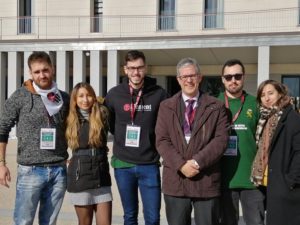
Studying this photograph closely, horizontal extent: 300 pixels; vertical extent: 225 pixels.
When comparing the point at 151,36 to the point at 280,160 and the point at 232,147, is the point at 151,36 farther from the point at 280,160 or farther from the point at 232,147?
the point at 280,160

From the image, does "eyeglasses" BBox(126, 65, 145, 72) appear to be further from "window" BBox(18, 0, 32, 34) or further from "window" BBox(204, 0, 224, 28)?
"window" BBox(18, 0, 32, 34)

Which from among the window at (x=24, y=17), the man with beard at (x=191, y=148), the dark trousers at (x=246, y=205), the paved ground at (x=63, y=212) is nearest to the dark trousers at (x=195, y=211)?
the man with beard at (x=191, y=148)

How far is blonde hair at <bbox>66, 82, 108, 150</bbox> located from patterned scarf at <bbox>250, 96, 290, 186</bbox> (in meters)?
1.45

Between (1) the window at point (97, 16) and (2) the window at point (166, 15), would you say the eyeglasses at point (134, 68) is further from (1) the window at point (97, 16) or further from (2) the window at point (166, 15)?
(1) the window at point (97, 16)

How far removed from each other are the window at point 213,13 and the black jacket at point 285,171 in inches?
692

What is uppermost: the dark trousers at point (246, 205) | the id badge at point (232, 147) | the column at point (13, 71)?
the column at point (13, 71)

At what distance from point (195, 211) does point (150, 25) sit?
59.0 ft

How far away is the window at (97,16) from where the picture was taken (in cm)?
2161

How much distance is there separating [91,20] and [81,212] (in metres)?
18.5

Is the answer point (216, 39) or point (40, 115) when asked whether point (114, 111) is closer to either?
point (40, 115)

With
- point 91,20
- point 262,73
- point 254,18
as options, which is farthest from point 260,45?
point 91,20

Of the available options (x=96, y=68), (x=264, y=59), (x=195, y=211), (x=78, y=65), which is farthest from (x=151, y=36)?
(x=195, y=211)

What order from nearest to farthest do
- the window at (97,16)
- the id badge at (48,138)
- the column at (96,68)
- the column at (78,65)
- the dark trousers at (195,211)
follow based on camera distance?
1. the dark trousers at (195,211)
2. the id badge at (48,138)
3. the column at (96,68)
4. the column at (78,65)
5. the window at (97,16)

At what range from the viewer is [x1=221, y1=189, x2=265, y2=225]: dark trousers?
157 inches
